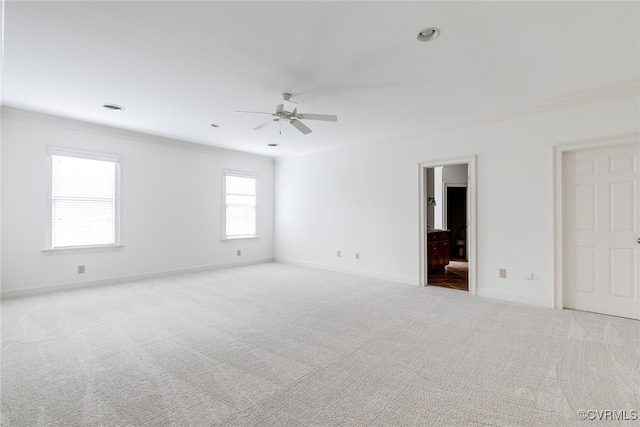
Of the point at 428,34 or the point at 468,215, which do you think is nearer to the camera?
the point at 428,34

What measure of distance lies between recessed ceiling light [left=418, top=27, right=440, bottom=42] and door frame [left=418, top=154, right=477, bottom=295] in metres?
2.49

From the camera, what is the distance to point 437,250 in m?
5.95

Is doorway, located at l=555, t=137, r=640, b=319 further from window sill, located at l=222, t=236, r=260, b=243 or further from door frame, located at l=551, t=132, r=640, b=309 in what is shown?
window sill, located at l=222, t=236, r=260, b=243


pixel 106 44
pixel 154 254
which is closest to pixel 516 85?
pixel 106 44

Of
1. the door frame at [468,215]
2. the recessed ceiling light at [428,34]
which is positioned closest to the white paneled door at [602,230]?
the door frame at [468,215]

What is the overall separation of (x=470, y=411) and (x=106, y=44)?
3.84m

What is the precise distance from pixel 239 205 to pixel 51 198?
325 centimetres

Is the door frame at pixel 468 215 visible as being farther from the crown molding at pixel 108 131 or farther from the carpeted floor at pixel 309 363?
the crown molding at pixel 108 131

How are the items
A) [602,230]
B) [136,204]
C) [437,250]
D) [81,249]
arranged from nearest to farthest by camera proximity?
[602,230], [81,249], [136,204], [437,250]

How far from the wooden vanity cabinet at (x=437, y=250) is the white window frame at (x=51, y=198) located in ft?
17.9

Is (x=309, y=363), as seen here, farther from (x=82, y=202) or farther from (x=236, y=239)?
(x=236, y=239)

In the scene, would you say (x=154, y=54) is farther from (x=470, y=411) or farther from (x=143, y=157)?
(x=470, y=411)

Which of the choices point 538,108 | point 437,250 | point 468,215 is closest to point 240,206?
point 437,250

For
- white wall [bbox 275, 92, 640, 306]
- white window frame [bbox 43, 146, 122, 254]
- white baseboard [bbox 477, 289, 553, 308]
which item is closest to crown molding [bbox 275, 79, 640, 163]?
white wall [bbox 275, 92, 640, 306]
